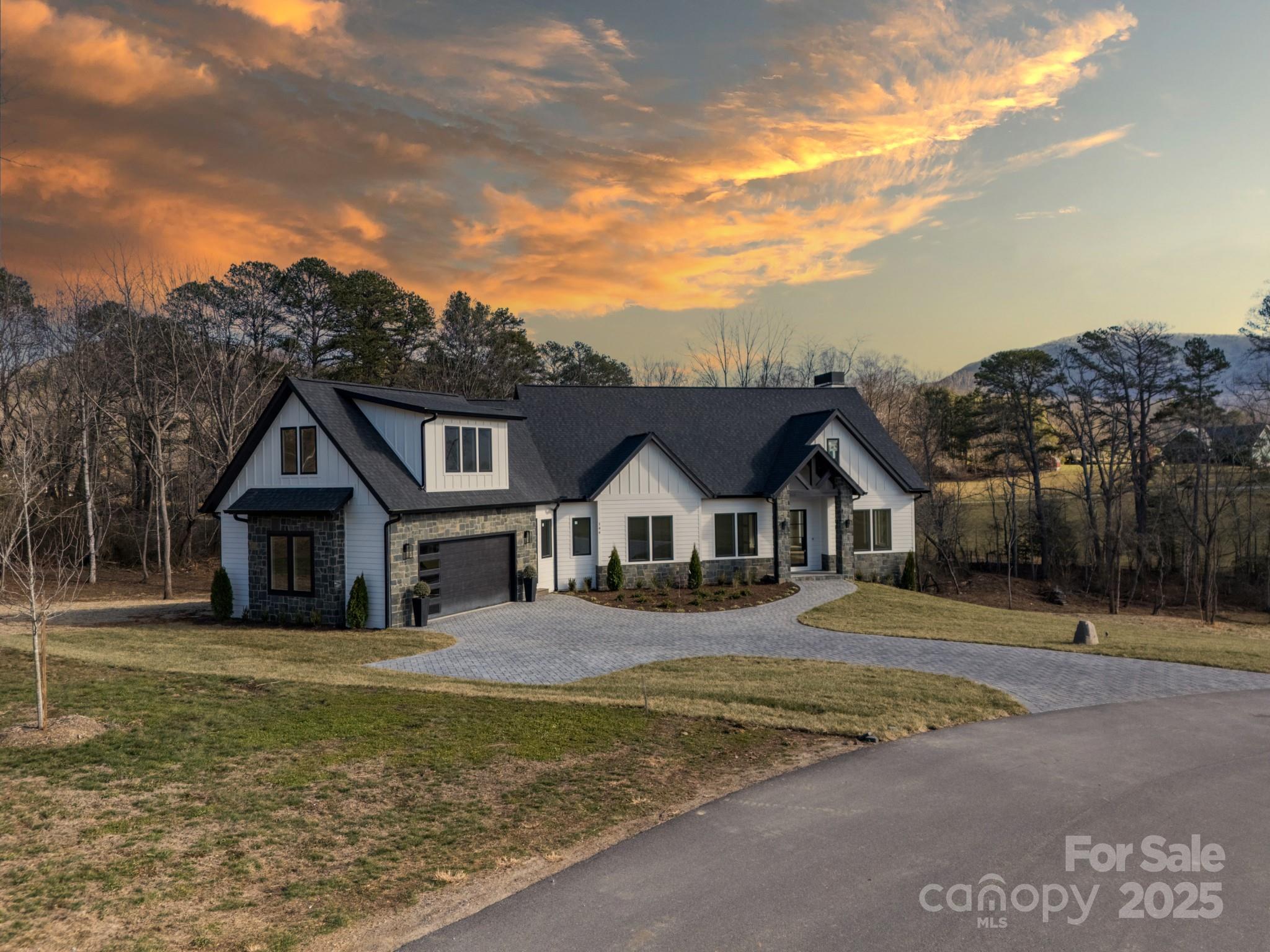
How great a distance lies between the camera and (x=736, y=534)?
28.7 meters

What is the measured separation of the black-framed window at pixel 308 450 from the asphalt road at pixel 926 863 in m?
16.3

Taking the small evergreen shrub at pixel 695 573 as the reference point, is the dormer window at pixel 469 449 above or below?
above

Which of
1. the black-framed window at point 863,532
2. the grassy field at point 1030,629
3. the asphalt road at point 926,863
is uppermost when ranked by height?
the black-framed window at point 863,532

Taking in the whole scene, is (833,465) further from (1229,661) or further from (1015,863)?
(1015,863)

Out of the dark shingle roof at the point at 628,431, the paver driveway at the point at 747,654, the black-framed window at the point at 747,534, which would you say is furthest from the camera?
the black-framed window at the point at 747,534

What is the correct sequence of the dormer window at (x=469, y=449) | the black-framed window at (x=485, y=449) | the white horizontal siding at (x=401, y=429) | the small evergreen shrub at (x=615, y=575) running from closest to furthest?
the white horizontal siding at (x=401, y=429)
the dormer window at (x=469, y=449)
the black-framed window at (x=485, y=449)
the small evergreen shrub at (x=615, y=575)

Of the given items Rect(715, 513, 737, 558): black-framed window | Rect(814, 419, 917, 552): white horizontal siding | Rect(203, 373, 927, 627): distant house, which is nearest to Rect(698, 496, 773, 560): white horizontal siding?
Rect(203, 373, 927, 627): distant house

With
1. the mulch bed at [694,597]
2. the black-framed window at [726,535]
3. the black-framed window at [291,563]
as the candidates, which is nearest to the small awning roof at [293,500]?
the black-framed window at [291,563]

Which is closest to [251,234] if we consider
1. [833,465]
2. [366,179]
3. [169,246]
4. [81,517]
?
[169,246]

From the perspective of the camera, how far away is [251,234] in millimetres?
30297

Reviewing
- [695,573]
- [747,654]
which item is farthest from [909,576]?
[747,654]

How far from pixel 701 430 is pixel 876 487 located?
7.23 m

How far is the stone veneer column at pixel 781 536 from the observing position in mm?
28453

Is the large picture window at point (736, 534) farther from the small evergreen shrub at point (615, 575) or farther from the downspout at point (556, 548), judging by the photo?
the downspout at point (556, 548)
